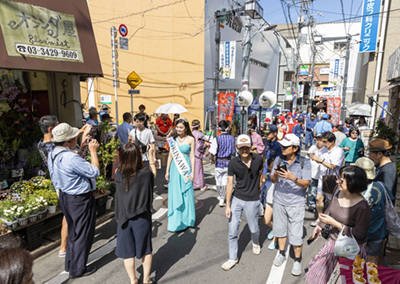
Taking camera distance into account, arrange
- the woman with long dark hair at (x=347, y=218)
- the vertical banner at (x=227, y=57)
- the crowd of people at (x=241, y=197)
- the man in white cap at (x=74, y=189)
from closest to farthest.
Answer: the woman with long dark hair at (x=347, y=218), the crowd of people at (x=241, y=197), the man in white cap at (x=74, y=189), the vertical banner at (x=227, y=57)

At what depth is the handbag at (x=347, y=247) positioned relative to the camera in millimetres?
2277

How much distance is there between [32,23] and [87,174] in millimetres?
3458

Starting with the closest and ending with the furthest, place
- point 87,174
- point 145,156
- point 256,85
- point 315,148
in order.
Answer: point 87,174
point 315,148
point 145,156
point 256,85

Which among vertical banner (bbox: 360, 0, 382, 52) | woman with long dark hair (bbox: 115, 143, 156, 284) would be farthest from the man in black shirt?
vertical banner (bbox: 360, 0, 382, 52)

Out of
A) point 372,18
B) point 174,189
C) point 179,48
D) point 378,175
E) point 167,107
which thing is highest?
point 372,18

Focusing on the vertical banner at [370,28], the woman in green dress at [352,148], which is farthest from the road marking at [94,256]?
the vertical banner at [370,28]

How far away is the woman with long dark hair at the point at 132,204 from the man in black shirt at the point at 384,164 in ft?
9.78

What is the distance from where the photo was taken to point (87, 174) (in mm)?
2994

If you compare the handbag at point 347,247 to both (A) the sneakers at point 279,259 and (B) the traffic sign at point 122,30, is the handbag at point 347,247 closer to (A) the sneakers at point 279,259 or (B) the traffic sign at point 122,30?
(A) the sneakers at point 279,259

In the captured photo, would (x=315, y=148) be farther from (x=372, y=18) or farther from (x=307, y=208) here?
(x=372, y=18)

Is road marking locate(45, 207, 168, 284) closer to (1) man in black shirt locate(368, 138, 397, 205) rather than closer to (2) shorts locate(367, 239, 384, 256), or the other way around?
(2) shorts locate(367, 239, 384, 256)

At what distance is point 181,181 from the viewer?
441 centimetres

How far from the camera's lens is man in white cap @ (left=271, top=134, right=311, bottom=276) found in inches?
128

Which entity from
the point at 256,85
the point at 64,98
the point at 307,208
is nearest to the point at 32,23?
the point at 64,98
